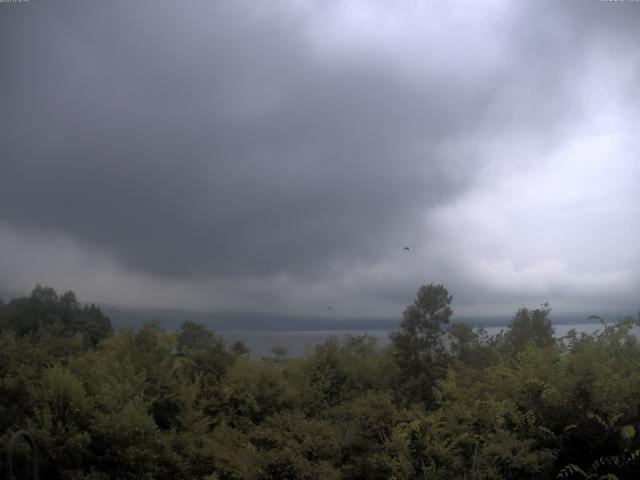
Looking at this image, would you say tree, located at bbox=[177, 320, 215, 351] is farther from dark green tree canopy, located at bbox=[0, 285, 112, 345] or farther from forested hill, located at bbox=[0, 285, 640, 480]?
dark green tree canopy, located at bbox=[0, 285, 112, 345]

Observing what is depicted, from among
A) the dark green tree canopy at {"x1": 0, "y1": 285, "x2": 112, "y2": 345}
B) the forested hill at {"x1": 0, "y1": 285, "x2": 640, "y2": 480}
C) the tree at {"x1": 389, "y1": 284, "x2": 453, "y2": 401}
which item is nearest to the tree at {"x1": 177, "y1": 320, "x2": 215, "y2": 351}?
the forested hill at {"x1": 0, "y1": 285, "x2": 640, "y2": 480}

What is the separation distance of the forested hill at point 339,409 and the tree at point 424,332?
0.10 ft

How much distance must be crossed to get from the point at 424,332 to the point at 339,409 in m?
2.50

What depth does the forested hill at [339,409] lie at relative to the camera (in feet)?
24.7

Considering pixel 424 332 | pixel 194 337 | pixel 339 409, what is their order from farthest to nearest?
pixel 194 337
pixel 424 332
pixel 339 409

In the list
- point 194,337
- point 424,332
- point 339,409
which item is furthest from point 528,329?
point 194,337

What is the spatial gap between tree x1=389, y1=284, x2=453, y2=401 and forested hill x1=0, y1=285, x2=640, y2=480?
3cm

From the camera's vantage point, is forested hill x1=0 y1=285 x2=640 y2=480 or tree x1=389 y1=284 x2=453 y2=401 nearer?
forested hill x1=0 y1=285 x2=640 y2=480

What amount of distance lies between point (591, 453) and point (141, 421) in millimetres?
6610

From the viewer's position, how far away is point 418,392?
10867 millimetres

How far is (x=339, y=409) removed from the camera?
35.1ft

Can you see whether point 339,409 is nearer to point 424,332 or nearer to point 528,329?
point 424,332

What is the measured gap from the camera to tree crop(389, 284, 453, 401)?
1145 centimetres

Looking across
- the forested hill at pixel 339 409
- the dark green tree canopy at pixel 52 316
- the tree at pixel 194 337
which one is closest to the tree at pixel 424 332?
the forested hill at pixel 339 409
